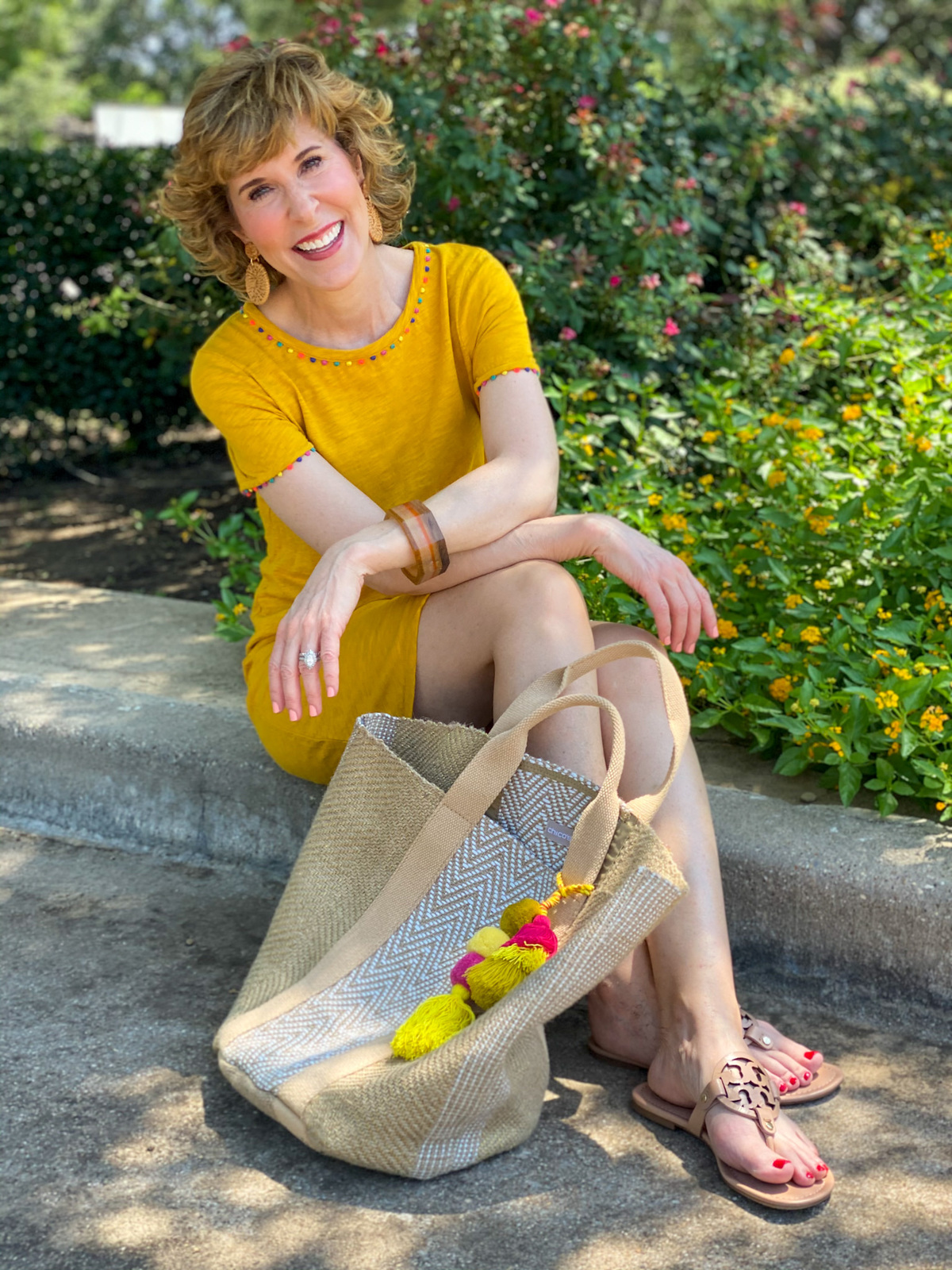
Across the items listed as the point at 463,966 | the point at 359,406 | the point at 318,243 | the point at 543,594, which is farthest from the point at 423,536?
the point at 463,966

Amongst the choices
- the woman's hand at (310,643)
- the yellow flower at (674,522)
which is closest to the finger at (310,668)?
the woman's hand at (310,643)

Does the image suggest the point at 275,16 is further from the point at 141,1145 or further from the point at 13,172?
the point at 141,1145

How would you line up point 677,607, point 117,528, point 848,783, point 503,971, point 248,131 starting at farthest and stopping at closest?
1. point 117,528
2. point 848,783
3. point 248,131
4. point 677,607
5. point 503,971

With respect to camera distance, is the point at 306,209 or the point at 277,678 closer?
the point at 277,678

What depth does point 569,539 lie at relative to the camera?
2.20m

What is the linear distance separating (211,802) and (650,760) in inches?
41.8

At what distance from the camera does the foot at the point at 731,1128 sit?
1.76 metres

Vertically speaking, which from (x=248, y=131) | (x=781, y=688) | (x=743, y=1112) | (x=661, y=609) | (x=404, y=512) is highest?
(x=248, y=131)

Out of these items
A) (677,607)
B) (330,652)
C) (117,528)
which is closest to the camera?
(330,652)

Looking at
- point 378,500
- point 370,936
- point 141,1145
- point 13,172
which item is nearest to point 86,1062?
point 141,1145

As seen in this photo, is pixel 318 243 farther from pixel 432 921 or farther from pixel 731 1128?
pixel 731 1128

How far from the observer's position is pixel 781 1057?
199 centimetres

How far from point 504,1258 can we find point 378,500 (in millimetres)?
1365

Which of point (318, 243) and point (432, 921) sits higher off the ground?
point (318, 243)
